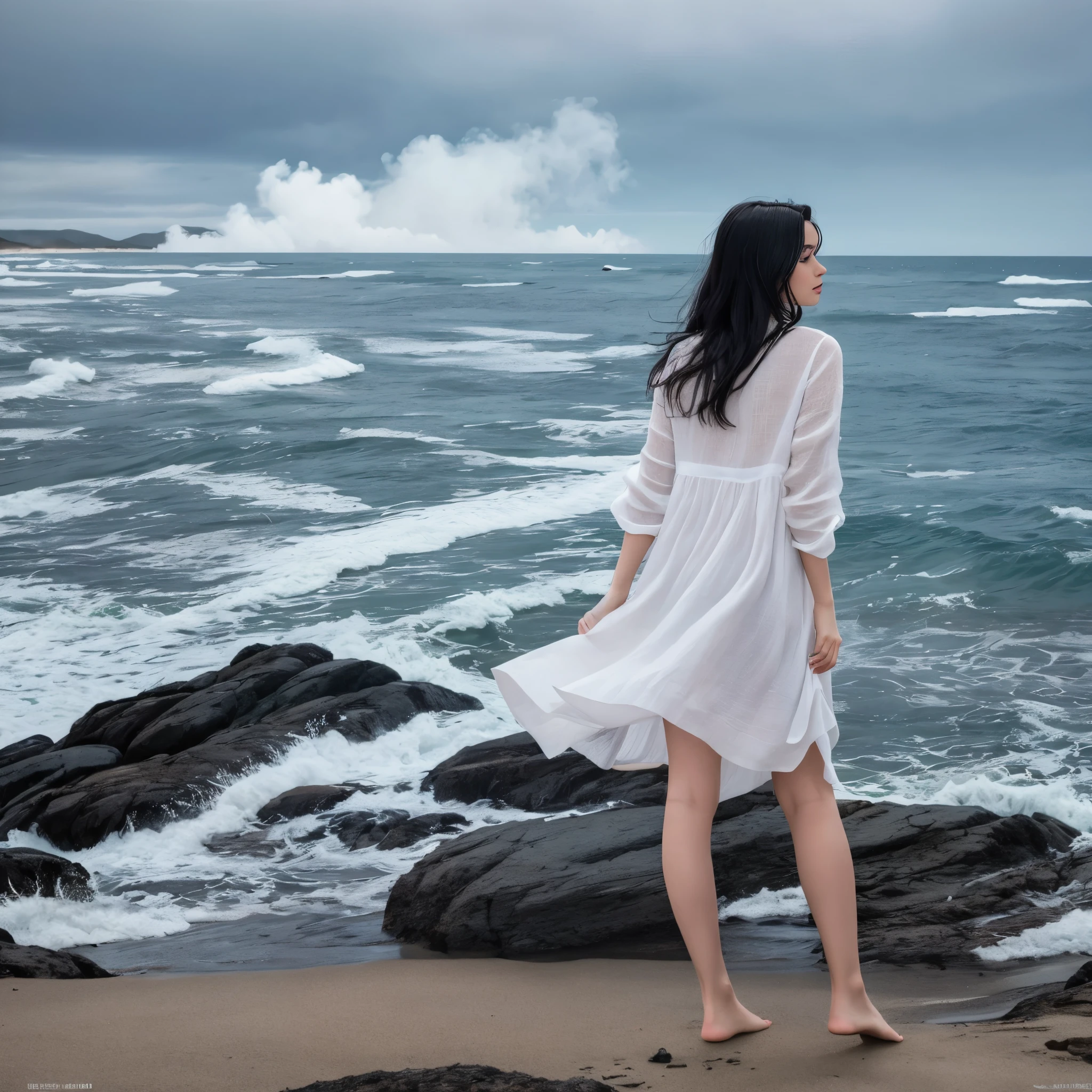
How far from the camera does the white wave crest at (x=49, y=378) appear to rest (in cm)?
2512

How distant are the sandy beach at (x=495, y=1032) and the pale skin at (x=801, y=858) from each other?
7cm

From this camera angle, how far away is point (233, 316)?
4769 centimetres

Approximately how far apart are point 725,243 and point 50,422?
70.6 ft

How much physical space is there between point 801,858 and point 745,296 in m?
1.29

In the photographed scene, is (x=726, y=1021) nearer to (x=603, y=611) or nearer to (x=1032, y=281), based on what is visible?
(x=603, y=611)

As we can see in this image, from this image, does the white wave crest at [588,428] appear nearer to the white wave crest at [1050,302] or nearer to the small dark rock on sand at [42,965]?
the small dark rock on sand at [42,965]

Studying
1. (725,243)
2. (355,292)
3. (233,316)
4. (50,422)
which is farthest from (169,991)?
(355,292)

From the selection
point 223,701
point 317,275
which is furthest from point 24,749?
point 317,275

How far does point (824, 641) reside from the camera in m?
2.46

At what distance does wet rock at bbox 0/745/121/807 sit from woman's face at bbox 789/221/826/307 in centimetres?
552

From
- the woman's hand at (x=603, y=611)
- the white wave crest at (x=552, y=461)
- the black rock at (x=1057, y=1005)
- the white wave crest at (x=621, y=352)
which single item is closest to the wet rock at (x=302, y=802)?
the woman's hand at (x=603, y=611)

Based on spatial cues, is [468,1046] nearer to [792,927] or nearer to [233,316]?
[792,927]

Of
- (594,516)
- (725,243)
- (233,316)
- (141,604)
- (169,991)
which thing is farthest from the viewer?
(233,316)

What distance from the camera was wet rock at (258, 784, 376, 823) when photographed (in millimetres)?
5750
